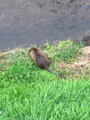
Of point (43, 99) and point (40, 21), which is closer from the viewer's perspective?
point (43, 99)

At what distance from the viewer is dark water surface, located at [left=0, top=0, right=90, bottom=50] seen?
7.50m

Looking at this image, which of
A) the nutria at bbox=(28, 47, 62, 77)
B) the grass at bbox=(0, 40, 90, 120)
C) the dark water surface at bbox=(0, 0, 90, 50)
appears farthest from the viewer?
the dark water surface at bbox=(0, 0, 90, 50)

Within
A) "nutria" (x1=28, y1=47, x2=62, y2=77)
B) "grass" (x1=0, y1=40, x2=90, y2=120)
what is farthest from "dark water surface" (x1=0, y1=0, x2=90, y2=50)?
"grass" (x1=0, y1=40, x2=90, y2=120)

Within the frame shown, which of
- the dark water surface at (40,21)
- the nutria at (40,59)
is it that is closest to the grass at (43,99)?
the nutria at (40,59)

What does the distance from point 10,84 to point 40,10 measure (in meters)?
4.35

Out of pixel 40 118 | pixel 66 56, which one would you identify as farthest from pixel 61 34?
pixel 40 118

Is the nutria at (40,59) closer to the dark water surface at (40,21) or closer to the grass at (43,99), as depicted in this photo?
the grass at (43,99)

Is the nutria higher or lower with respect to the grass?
higher

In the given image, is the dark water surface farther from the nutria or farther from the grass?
the grass

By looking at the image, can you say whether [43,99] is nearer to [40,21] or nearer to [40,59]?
[40,59]

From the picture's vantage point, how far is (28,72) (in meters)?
5.06

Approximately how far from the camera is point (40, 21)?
8102mm

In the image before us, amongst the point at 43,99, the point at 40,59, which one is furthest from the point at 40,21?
the point at 43,99

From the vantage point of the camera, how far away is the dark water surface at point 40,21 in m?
7.50
